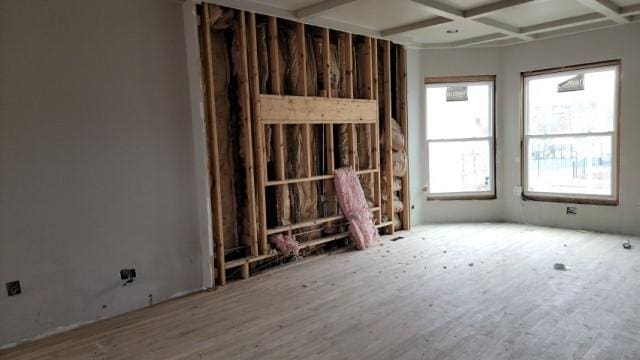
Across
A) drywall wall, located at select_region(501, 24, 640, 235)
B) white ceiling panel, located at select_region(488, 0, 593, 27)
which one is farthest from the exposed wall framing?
drywall wall, located at select_region(501, 24, 640, 235)

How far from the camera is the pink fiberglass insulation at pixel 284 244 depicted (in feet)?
16.4

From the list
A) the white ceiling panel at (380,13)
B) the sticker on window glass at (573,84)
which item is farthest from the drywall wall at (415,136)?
the sticker on window glass at (573,84)

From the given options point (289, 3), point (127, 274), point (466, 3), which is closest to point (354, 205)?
point (289, 3)

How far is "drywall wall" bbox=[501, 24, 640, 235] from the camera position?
5.74m

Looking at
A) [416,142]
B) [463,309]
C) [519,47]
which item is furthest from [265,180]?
[519,47]

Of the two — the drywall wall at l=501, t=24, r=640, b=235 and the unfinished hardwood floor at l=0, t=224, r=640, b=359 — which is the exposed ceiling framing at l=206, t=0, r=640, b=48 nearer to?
the drywall wall at l=501, t=24, r=640, b=235

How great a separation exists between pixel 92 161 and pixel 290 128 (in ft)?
7.45

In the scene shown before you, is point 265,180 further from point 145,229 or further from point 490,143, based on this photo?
point 490,143

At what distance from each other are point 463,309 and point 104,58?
3484 millimetres

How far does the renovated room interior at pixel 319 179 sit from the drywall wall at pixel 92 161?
0.02 metres

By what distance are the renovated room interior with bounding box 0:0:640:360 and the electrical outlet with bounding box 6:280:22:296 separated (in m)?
0.02

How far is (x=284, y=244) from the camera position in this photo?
5.00 meters

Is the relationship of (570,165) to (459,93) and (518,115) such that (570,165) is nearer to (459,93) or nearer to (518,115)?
(518,115)

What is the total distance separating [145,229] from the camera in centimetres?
393
